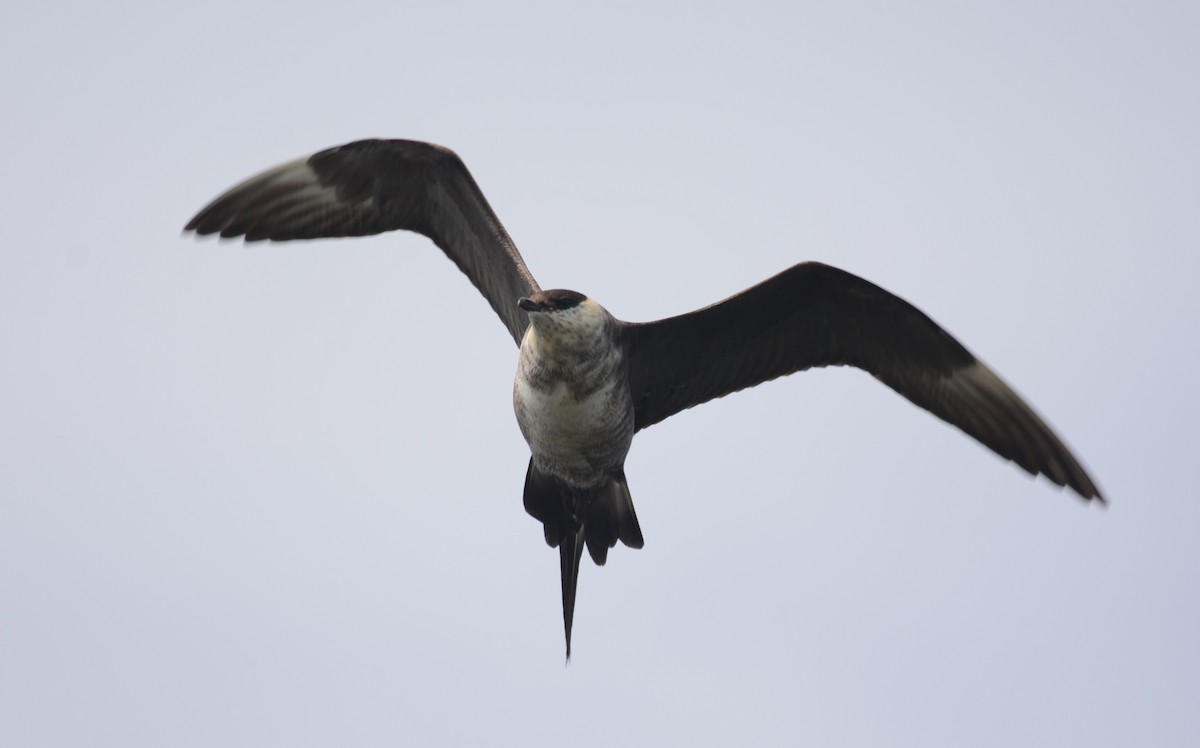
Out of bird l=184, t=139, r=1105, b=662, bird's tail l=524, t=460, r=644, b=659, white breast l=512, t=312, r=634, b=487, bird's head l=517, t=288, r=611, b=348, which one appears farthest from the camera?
bird's tail l=524, t=460, r=644, b=659

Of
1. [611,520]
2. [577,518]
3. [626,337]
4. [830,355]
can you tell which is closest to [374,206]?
[626,337]

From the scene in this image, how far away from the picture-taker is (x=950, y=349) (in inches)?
317

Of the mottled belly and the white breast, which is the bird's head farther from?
the mottled belly

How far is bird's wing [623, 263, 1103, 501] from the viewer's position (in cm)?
783

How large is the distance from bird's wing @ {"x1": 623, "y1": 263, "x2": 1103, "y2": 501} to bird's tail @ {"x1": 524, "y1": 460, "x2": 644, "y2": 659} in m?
0.45

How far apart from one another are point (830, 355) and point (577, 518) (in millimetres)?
1631

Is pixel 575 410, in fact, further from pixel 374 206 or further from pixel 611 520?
pixel 374 206

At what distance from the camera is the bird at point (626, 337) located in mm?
7809

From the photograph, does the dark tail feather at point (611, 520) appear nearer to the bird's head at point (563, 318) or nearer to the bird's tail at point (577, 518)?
the bird's tail at point (577, 518)

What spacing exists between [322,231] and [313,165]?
14.3 inches

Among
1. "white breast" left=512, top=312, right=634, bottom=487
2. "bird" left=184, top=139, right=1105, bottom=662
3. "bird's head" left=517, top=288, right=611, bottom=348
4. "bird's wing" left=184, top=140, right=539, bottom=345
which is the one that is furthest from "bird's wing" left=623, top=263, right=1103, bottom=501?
"bird's wing" left=184, top=140, right=539, bottom=345

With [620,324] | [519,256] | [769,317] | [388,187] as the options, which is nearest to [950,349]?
[769,317]

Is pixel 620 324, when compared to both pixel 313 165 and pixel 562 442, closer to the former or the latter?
pixel 562 442

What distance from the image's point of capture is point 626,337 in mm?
7719
